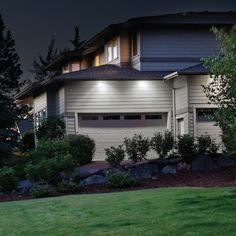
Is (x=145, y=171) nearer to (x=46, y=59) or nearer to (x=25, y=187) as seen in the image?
(x=25, y=187)

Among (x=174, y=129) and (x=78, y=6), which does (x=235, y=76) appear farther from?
(x=78, y=6)

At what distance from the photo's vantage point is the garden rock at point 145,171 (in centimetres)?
2244

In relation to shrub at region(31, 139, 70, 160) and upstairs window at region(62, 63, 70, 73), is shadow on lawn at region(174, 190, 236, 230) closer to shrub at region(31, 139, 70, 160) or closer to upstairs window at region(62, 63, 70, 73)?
shrub at region(31, 139, 70, 160)

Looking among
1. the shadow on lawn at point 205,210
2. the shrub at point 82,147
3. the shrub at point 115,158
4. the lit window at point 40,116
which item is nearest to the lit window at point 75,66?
the lit window at point 40,116

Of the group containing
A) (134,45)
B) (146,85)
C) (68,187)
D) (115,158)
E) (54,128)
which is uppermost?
(134,45)

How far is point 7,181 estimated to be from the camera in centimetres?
2069

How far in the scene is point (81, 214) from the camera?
40.4 feet

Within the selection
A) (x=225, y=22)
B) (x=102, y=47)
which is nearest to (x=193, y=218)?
(x=225, y=22)

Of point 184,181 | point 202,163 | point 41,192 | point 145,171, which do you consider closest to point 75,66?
point 202,163

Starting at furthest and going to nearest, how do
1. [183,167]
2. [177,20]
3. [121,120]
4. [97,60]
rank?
[97,60], [177,20], [121,120], [183,167]

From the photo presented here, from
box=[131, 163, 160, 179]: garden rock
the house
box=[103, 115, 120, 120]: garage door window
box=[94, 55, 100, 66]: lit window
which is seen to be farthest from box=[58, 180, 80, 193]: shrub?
box=[94, 55, 100, 66]: lit window

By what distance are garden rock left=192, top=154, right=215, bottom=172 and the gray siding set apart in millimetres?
9105

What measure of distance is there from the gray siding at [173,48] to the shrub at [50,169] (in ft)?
40.7

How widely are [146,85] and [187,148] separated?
6.83 meters
